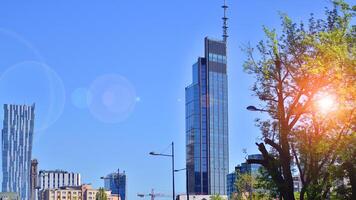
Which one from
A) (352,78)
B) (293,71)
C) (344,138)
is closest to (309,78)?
(293,71)

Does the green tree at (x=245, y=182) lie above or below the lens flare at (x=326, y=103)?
below

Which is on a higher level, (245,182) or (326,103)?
(326,103)

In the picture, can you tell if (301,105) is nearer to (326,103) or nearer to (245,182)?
(326,103)

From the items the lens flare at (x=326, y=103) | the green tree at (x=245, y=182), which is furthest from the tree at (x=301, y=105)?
the green tree at (x=245, y=182)

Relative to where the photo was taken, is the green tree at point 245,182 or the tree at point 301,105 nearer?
the tree at point 301,105

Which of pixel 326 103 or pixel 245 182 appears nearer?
pixel 326 103

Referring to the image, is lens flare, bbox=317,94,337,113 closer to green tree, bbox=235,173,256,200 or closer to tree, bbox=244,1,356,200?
tree, bbox=244,1,356,200

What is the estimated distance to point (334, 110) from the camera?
90.9 ft

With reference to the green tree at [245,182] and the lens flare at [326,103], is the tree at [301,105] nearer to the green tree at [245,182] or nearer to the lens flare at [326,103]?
the lens flare at [326,103]

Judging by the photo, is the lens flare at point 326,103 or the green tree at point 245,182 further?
the green tree at point 245,182

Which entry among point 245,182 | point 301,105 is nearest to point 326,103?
point 301,105

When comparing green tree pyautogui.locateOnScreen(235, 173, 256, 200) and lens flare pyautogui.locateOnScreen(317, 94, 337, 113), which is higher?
lens flare pyautogui.locateOnScreen(317, 94, 337, 113)

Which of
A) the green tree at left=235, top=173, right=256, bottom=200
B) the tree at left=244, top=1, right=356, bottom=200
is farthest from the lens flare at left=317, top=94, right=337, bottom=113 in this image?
the green tree at left=235, top=173, right=256, bottom=200

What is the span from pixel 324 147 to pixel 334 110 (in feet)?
6.61
